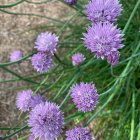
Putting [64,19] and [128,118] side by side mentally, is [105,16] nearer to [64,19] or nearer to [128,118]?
[128,118]

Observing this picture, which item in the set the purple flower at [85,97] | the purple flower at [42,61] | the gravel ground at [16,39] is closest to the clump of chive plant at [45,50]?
the purple flower at [42,61]

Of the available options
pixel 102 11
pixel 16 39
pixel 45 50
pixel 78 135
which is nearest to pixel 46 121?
pixel 78 135

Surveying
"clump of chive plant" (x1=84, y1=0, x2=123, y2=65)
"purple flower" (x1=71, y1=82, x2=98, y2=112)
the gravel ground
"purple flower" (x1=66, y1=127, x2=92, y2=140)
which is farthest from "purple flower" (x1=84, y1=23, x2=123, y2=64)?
→ the gravel ground

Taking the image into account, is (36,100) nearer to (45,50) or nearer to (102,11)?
(45,50)

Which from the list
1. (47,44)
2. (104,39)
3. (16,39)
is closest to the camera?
(104,39)

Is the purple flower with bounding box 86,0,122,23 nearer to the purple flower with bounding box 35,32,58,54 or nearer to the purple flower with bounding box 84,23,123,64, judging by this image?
the purple flower with bounding box 84,23,123,64

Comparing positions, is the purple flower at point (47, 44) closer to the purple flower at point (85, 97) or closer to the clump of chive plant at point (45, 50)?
the clump of chive plant at point (45, 50)

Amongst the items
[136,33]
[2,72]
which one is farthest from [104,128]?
[2,72]
